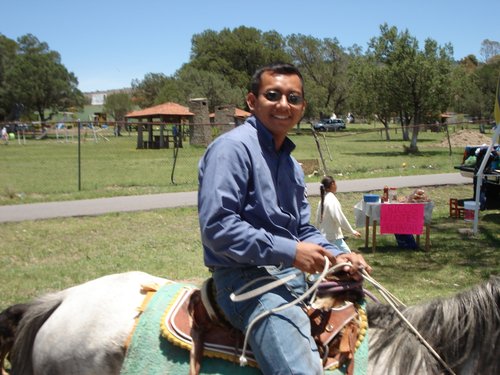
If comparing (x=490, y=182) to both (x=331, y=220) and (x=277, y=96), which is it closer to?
(x=331, y=220)

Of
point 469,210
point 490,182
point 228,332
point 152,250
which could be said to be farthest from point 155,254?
point 490,182

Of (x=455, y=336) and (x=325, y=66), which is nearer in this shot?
(x=455, y=336)

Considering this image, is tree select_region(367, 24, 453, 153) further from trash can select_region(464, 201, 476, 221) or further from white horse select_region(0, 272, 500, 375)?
white horse select_region(0, 272, 500, 375)

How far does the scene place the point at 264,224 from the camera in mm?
2229

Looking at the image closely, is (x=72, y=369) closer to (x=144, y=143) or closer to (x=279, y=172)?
(x=279, y=172)

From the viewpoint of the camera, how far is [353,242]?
9.34 m

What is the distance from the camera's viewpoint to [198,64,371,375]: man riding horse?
203 cm

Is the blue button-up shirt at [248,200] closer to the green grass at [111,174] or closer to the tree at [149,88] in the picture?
the green grass at [111,174]

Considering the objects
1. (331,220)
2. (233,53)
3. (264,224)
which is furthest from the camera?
(233,53)

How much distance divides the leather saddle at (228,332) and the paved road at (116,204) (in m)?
9.32

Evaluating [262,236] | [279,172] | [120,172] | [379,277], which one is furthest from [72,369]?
[120,172]

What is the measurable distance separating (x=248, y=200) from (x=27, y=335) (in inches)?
62.7

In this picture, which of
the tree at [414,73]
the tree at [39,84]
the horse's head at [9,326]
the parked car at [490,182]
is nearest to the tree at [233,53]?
the tree at [39,84]

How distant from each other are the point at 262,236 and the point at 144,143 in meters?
33.2
